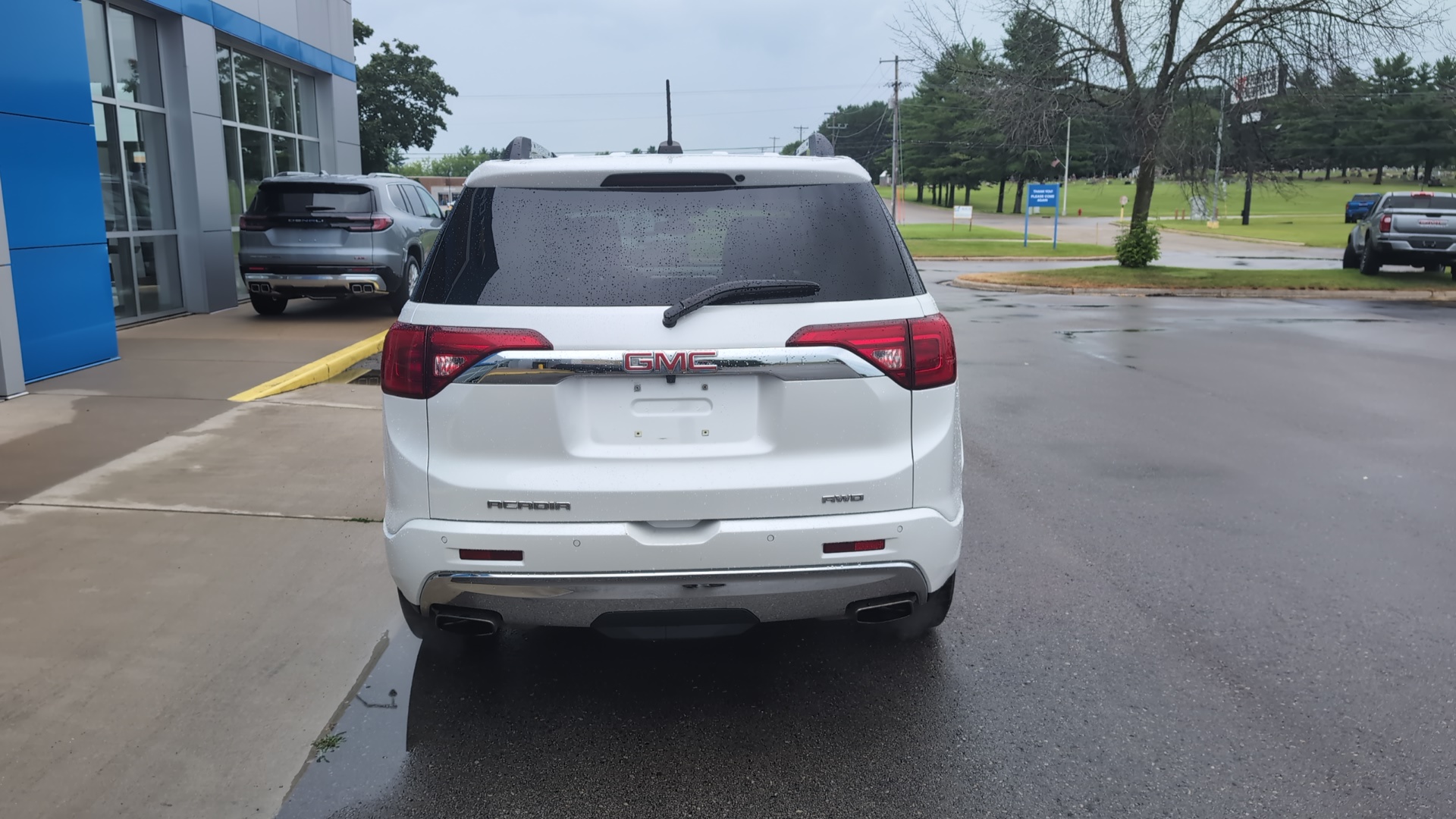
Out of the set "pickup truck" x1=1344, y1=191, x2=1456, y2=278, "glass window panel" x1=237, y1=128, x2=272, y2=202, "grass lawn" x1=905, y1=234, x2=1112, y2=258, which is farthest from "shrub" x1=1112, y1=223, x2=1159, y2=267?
"glass window panel" x1=237, y1=128, x2=272, y2=202

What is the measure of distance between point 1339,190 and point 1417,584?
395ft

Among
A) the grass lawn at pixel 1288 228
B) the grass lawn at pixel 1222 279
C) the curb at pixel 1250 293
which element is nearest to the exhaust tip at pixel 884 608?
the curb at pixel 1250 293

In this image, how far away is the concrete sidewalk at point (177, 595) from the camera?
10.9 feet

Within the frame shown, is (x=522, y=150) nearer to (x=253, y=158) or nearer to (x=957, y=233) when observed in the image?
(x=253, y=158)

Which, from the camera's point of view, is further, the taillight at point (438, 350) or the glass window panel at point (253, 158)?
the glass window panel at point (253, 158)

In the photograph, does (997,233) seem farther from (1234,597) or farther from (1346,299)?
(1234,597)

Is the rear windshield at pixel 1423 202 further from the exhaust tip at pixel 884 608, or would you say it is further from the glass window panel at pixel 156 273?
the exhaust tip at pixel 884 608

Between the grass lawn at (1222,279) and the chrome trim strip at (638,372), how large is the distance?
66.6ft

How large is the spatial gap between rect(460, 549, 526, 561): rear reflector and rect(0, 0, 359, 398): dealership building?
7.24 metres

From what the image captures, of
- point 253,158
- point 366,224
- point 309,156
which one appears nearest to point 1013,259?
point 309,156

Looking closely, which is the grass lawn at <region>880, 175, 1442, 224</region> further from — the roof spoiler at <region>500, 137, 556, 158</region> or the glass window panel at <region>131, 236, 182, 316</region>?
the roof spoiler at <region>500, 137, 556, 158</region>

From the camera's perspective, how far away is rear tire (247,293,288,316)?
14023 millimetres

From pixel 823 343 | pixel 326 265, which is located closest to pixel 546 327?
pixel 823 343

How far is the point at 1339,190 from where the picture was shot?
355ft
